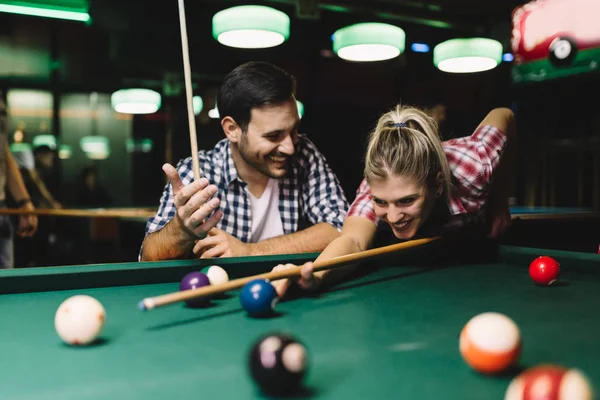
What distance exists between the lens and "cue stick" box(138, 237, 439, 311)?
120 centimetres

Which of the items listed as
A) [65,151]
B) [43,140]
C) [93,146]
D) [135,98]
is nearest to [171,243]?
[135,98]

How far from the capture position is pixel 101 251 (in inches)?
283

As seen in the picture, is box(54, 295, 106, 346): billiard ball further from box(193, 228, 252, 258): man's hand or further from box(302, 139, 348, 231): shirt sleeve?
box(302, 139, 348, 231): shirt sleeve

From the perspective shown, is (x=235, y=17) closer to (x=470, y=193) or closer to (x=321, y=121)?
(x=470, y=193)

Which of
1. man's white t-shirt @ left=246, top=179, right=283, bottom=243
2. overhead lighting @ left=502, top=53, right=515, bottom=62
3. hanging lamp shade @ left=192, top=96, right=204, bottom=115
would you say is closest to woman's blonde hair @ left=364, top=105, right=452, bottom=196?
man's white t-shirt @ left=246, top=179, right=283, bottom=243

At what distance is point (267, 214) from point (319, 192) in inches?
10.9

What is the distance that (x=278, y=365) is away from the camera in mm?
798

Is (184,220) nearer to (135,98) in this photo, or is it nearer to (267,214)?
(267,214)

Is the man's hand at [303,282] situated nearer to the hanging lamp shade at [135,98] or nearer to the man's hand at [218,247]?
the man's hand at [218,247]

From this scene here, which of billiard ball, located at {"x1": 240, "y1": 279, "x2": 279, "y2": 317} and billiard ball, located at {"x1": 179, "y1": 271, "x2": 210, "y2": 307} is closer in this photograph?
billiard ball, located at {"x1": 240, "y1": 279, "x2": 279, "y2": 317}

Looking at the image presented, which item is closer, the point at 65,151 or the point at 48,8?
the point at 48,8

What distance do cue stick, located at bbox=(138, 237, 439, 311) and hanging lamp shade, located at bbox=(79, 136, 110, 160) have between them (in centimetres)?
790

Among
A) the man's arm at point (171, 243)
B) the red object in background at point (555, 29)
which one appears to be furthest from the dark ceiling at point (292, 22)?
the man's arm at point (171, 243)

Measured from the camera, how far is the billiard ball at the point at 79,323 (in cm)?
108
